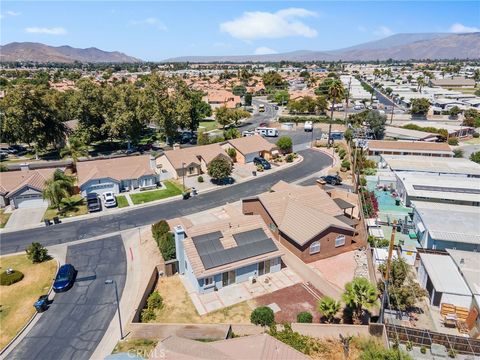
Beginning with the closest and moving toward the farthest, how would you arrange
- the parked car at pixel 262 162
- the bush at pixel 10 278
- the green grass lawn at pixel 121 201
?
the bush at pixel 10 278
the green grass lawn at pixel 121 201
the parked car at pixel 262 162

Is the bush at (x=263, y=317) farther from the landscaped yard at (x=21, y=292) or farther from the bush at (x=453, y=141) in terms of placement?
the bush at (x=453, y=141)

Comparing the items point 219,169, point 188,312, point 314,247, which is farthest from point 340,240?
point 219,169

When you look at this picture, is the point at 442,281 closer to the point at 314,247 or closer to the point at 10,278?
the point at 314,247

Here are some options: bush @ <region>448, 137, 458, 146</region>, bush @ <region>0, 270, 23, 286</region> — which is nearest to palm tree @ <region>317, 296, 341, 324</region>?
bush @ <region>0, 270, 23, 286</region>

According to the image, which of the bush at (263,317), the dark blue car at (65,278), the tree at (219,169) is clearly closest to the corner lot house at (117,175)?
the tree at (219,169)

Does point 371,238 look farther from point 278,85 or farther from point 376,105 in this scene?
point 278,85

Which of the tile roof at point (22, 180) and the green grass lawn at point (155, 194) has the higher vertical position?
the tile roof at point (22, 180)
